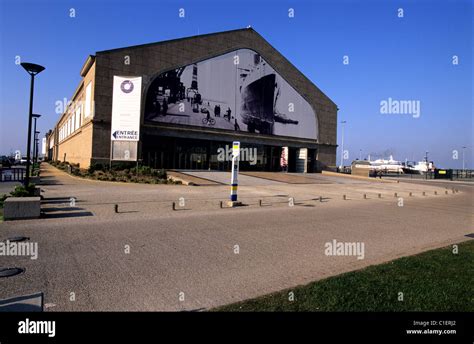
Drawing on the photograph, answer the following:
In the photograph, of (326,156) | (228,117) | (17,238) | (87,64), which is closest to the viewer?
(17,238)

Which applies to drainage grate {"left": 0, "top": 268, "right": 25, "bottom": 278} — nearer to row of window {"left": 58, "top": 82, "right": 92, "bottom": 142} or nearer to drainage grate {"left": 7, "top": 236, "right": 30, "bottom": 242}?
drainage grate {"left": 7, "top": 236, "right": 30, "bottom": 242}

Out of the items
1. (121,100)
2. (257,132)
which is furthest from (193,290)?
(257,132)

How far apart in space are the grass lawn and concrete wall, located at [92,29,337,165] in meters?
31.2

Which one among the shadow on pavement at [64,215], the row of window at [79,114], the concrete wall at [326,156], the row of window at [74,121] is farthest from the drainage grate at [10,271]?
the concrete wall at [326,156]

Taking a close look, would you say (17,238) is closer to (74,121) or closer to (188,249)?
(188,249)

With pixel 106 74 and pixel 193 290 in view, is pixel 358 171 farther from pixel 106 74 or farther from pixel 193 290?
pixel 193 290

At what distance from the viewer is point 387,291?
482 centimetres

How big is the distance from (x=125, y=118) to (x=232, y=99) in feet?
57.2

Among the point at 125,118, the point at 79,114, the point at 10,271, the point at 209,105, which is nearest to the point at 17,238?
the point at 10,271

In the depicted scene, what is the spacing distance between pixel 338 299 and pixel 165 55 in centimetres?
3724

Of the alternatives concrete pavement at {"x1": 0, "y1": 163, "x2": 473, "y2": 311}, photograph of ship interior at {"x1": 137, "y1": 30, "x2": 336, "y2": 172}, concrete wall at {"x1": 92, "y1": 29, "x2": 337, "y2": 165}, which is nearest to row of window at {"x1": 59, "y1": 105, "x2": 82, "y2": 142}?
concrete wall at {"x1": 92, "y1": 29, "x2": 337, "y2": 165}

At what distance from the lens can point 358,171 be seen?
52.5 m

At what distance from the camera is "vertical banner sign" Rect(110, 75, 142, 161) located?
29.2 meters

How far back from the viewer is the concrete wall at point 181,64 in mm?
33094
